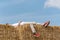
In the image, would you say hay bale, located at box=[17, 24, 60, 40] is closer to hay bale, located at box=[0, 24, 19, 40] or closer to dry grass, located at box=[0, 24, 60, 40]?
dry grass, located at box=[0, 24, 60, 40]

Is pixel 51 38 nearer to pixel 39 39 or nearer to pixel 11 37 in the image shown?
pixel 39 39

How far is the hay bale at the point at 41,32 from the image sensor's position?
14.6m

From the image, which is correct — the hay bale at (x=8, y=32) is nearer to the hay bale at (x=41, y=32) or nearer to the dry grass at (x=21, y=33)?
the dry grass at (x=21, y=33)

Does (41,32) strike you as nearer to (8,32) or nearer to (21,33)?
(21,33)

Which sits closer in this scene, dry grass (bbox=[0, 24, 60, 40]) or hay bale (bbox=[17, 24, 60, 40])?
dry grass (bbox=[0, 24, 60, 40])

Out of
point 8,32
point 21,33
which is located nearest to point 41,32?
point 21,33

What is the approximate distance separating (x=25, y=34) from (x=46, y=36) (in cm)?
108

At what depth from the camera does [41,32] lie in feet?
49.7

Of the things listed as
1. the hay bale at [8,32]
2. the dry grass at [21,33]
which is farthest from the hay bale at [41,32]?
the hay bale at [8,32]

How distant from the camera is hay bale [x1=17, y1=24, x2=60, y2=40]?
14.6 m

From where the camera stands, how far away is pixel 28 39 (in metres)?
14.7

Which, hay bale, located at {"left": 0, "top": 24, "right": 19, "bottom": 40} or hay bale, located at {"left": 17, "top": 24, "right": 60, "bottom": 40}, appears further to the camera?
hay bale, located at {"left": 17, "top": 24, "right": 60, "bottom": 40}

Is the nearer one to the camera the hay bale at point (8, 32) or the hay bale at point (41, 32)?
the hay bale at point (8, 32)

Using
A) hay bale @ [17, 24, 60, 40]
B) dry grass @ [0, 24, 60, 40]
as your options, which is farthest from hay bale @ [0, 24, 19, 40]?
hay bale @ [17, 24, 60, 40]
